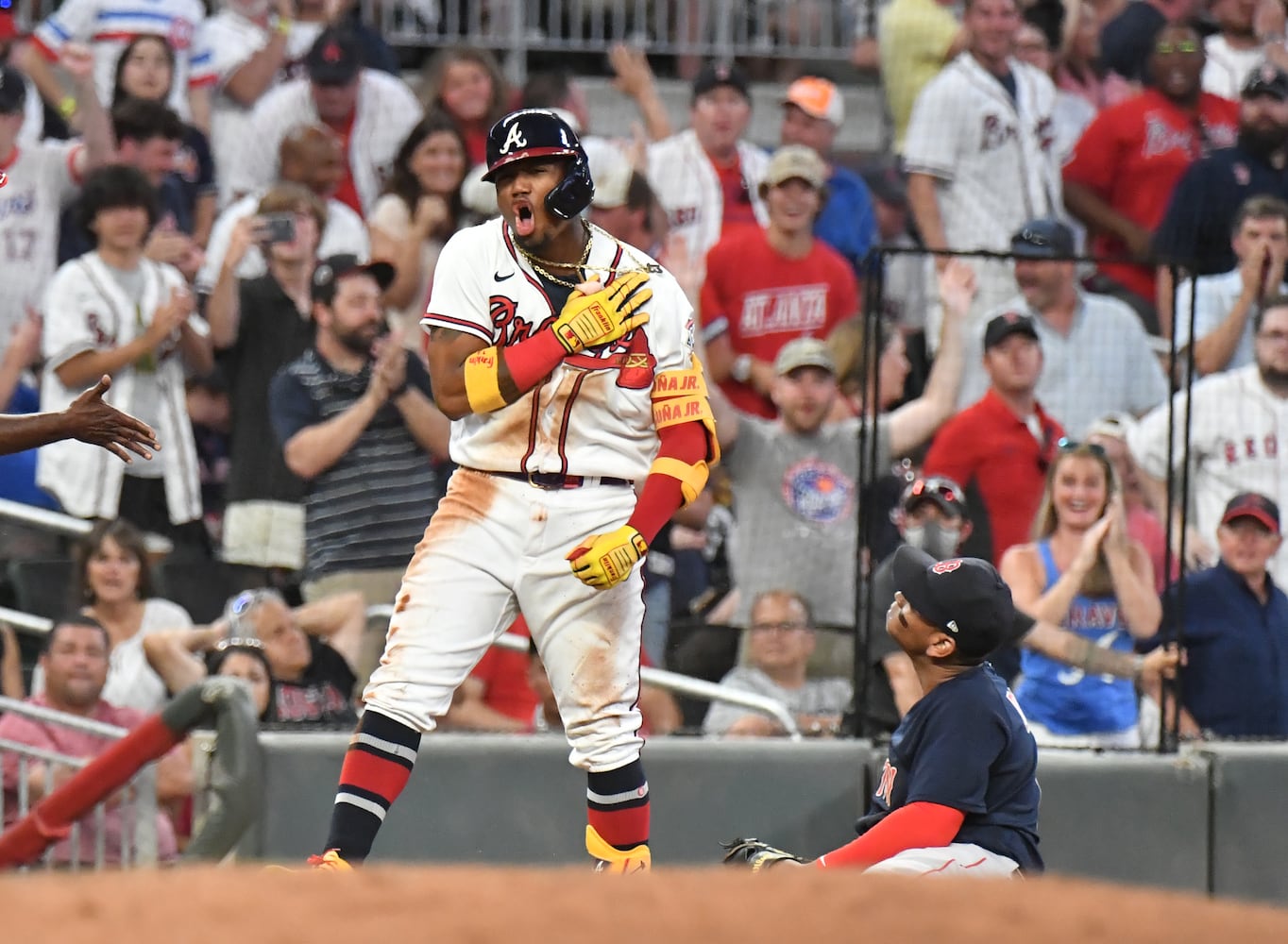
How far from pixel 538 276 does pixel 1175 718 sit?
338cm

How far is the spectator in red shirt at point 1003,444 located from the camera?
323 inches

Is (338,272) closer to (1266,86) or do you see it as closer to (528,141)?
(528,141)

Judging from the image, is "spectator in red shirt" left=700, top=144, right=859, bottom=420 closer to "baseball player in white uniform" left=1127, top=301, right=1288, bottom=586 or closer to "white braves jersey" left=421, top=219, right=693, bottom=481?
"baseball player in white uniform" left=1127, top=301, right=1288, bottom=586

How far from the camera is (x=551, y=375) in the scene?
5859 millimetres

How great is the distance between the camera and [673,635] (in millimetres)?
8273

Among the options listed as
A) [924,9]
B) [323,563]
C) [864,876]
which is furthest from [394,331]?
[864,876]

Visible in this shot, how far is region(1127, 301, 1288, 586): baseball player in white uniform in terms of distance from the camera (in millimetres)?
8398

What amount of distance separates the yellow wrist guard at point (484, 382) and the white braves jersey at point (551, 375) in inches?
6.6

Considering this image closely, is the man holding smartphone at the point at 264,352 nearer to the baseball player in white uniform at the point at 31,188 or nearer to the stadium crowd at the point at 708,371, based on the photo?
the stadium crowd at the point at 708,371

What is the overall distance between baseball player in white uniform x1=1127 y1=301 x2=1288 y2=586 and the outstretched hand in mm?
4286

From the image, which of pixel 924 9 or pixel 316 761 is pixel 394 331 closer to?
pixel 316 761

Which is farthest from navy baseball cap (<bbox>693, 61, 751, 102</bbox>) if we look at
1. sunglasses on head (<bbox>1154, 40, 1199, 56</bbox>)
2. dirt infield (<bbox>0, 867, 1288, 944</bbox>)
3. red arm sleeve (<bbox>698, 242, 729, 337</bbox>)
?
dirt infield (<bbox>0, 867, 1288, 944</bbox>)

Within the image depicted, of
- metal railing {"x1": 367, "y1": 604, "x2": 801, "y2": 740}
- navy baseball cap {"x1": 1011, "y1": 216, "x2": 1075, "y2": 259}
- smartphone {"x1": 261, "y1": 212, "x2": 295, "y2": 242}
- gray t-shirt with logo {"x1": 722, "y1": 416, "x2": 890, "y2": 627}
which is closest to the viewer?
metal railing {"x1": 367, "y1": 604, "x2": 801, "y2": 740}

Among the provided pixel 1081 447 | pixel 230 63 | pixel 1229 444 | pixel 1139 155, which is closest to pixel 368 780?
pixel 1081 447
